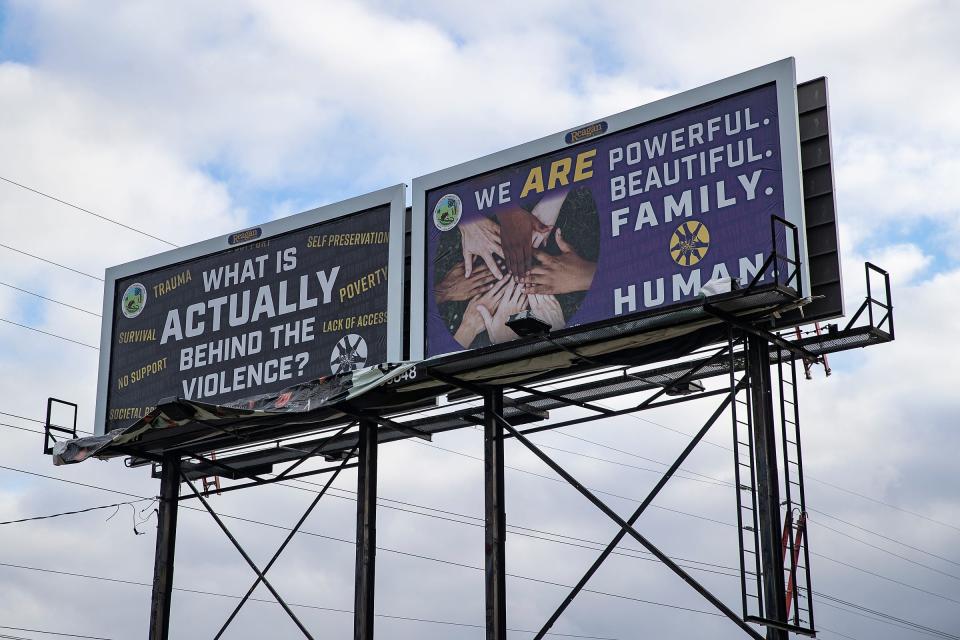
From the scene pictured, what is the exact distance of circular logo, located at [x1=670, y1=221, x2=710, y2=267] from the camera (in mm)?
20062

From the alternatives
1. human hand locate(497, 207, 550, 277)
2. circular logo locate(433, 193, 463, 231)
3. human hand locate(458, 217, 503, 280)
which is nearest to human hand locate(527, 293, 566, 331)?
human hand locate(497, 207, 550, 277)

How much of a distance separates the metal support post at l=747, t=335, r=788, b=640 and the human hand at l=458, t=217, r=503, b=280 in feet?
14.4

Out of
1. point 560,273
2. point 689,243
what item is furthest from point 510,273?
point 689,243

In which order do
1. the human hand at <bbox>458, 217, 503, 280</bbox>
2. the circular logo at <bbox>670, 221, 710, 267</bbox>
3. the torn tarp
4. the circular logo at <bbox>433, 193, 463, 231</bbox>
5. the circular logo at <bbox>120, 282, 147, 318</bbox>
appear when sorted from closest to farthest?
1. the circular logo at <bbox>670, 221, 710, 267</bbox>
2. the torn tarp
3. the human hand at <bbox>458, 217, 503, 280</bbox>
4. the circular logo at <bbox>433, 193, 463, 231</bbox>
5. the circular logo at <bbox>120, 282, 147, 318</bbox>

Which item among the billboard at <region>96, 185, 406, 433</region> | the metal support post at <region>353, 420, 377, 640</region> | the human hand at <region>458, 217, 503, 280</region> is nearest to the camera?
the human hand at <region>458, 217, 503, 280</region>

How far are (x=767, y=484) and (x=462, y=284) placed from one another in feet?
19.5

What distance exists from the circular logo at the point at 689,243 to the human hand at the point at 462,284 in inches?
122

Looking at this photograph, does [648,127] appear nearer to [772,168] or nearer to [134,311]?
[772,168]

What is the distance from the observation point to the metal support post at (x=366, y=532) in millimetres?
22453

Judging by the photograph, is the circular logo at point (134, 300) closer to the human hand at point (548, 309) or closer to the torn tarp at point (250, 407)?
the torn tarp at point (250, 407)

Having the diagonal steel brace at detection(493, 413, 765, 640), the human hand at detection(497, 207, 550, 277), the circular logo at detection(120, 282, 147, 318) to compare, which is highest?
the circular logo at detection(120, 282, 147, 318)

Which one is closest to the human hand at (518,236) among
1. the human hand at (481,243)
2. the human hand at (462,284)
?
the human hand at (481,243)

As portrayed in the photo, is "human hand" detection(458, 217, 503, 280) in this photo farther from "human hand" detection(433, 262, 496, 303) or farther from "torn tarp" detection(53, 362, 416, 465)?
"torn tarp" detection(53, 362, 416, 465)

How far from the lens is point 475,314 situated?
22094 millimetres
